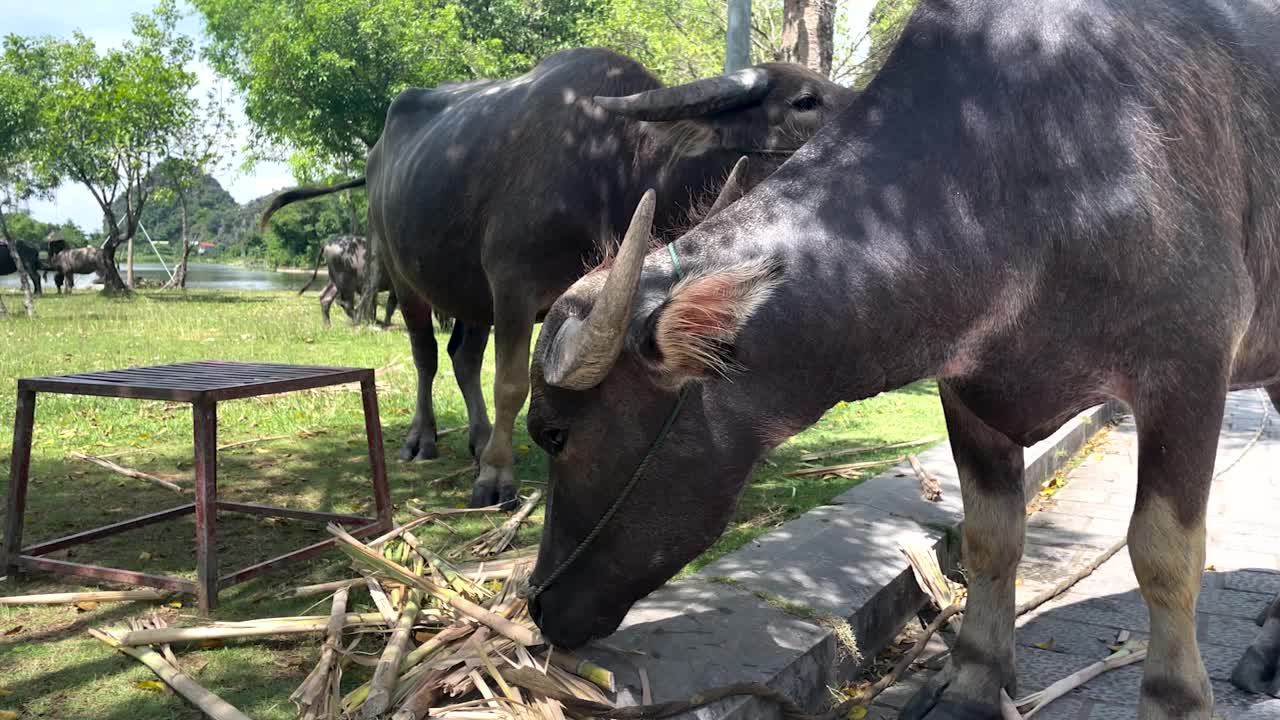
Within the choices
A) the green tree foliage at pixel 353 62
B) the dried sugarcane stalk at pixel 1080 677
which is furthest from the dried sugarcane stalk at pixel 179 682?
the green tree foliage at pixel 353 62

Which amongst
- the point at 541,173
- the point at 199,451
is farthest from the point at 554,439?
the point at 541,173

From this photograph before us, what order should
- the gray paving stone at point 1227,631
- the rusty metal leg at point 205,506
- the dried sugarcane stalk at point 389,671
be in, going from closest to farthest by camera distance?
the dried sugarcane stalk at point 389,671 → the rusty metal leg at point 205,506 → the gray paving stone at point 1227,631

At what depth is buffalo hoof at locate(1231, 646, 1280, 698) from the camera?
2941 millimetres

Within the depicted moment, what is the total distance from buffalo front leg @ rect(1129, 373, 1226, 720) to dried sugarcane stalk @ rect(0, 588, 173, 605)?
3.07 metres

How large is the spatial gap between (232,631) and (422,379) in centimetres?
344

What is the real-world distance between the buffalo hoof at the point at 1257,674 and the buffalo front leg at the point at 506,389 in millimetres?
2973

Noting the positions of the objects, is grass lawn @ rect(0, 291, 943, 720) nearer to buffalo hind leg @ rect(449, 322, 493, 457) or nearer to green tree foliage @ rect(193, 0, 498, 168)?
buffalo hind leg @ rect(449, 322, 493, 457)

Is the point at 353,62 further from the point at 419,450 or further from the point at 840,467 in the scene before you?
the point at 840,467

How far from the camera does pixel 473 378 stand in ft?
20.1

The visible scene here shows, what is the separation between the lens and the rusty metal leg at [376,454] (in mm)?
3920

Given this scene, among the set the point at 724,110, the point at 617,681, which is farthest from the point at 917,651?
the point at 724,110

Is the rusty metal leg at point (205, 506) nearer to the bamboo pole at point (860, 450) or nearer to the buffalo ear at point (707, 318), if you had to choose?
the buffalo ear at point (707, 318)

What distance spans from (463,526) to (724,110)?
84.1 inches

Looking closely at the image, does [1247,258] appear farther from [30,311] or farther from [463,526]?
[30,311]
